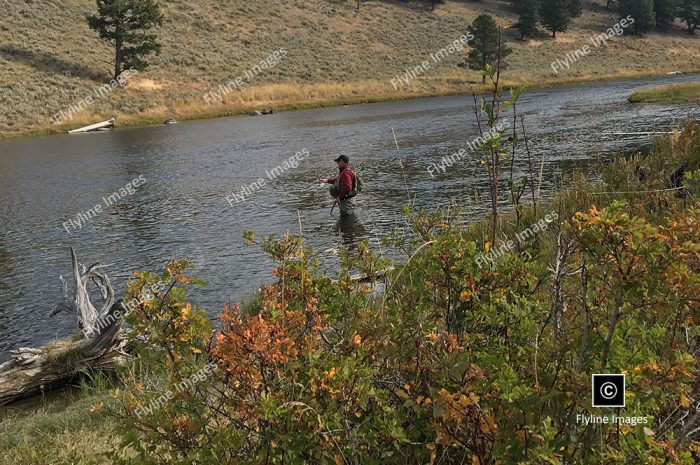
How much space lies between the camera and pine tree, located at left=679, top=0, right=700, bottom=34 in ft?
310

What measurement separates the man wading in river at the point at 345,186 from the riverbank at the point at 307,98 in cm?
3461

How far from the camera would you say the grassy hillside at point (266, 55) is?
49.8 m

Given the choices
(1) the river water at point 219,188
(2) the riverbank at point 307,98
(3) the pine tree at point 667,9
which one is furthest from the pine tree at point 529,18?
(1) the river water at point 219,188

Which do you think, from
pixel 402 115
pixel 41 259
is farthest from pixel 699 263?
pixel 402 115

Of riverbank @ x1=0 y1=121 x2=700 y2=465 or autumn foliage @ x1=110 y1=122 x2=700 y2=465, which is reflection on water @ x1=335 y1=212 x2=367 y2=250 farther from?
autumn foliage @ x1=110 y1=122 x2=700 y2=465

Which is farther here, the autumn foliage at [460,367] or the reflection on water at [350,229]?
the reflection on water at [350,229]

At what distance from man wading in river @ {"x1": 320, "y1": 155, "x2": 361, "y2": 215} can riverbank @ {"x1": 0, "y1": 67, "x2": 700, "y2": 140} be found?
3461 centimetres

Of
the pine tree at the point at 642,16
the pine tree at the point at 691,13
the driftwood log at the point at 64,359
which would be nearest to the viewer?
the driftwood log at the point at 64,359

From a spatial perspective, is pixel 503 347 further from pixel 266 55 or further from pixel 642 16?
pixel 642 16

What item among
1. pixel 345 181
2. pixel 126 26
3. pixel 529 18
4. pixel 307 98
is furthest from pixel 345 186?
pixel 529 18

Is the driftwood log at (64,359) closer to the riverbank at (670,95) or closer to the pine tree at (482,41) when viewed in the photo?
Answer: the riverbank at (670,95)

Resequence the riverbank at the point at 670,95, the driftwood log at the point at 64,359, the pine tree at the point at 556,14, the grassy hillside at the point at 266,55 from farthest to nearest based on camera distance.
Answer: the pine tree at the point at 556,14
the grassy hillside at the point at 266,55
the riverbank at the point at 670,95
the driftwood log at the point at 64,359

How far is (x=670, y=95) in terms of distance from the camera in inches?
1465

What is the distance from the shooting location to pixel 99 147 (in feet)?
111
